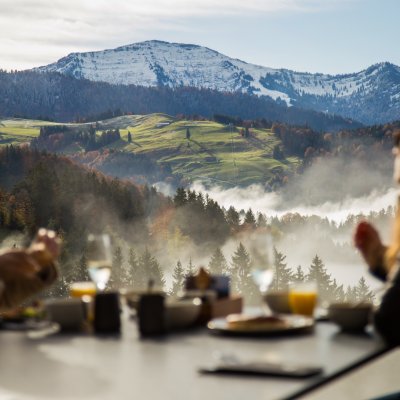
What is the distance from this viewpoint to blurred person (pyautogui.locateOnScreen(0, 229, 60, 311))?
276 centimetres

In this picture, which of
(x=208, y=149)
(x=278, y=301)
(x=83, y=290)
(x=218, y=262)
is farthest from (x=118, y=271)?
(x=278, y=301)

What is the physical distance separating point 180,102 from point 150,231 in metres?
44.5

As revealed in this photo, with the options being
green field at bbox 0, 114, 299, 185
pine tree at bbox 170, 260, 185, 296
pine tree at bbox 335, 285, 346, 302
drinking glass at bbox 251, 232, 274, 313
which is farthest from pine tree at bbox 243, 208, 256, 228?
drinking glass at bbox 251, 232, 274, 313

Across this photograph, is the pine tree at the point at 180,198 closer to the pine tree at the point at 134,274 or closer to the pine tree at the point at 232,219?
the pine tree at the point at 232,219

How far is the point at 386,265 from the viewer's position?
10.4ft

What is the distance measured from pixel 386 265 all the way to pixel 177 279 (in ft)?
127

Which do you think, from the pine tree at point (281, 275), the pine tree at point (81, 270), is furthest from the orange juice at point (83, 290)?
the pine tree at point (281, 275)

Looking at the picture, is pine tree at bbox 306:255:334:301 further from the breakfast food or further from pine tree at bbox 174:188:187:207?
the breakfast food

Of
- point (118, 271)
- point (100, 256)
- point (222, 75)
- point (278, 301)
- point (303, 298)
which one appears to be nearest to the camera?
point (100, 256)

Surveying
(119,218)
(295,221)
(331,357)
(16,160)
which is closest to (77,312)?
(331,357)

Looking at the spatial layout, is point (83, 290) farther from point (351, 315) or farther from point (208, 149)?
point (208, 149)

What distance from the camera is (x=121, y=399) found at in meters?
1.69

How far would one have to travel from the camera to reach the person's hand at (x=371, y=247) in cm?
310

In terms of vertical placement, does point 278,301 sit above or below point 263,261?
below
